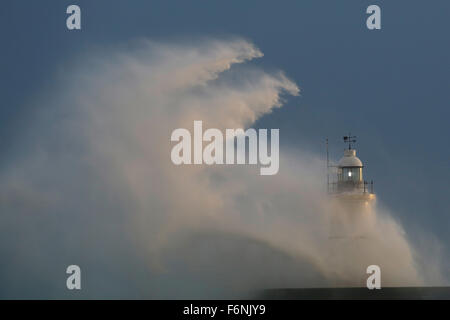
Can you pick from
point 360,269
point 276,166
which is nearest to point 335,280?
point 360,269

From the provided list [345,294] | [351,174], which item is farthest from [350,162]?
→ [345,294]

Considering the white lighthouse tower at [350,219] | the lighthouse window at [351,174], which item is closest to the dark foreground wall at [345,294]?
the white lighthouse tower at [350,219]

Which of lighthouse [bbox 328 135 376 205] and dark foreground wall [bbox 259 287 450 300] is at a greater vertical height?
lighthouse [bbox 328 135 376 205]

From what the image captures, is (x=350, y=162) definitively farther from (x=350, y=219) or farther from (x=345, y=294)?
(x=345, y=294)

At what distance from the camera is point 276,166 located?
6041 centimetres

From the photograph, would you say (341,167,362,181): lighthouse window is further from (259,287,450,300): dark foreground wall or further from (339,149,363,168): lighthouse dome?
(259,287,450,300): dark foreground wall

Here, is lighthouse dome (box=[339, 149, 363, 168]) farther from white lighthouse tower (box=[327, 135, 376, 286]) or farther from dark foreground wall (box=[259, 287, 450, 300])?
dark foreground wall (box=[259, 287, 450, 300])

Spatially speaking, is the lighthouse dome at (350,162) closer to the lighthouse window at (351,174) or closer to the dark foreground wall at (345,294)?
the lighthouse window at (351,174)

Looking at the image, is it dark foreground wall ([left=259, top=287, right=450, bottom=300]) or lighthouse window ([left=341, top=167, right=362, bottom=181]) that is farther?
dark foreground wall ([left=259, top=287, right=450, bottom=300])

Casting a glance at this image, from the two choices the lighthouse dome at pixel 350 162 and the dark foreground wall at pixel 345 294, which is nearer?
the lighthouse dome at pixel 350 162

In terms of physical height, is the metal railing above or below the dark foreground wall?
above

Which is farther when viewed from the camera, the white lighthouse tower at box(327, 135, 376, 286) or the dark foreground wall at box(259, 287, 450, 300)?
the dark foreground wall at box(259, 287, 450, 300)

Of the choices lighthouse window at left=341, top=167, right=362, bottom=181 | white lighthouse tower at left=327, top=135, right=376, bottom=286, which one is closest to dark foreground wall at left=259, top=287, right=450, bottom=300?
white lighthouse tower at left=327, top=135, right=376, bottom=286
